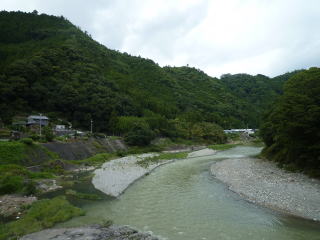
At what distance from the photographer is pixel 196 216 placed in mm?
16188

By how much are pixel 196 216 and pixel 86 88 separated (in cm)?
8247

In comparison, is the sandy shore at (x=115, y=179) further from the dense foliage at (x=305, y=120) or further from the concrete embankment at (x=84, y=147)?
the dense foliage at (x=305, y=120)

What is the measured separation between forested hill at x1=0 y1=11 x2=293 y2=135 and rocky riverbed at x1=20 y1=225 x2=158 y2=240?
180ft

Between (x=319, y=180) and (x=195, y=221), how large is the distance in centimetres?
1524

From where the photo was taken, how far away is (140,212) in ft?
57.0

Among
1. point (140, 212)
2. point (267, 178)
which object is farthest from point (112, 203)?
point (267, 178)

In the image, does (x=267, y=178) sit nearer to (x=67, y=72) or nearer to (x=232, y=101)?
(x=67, y=72)

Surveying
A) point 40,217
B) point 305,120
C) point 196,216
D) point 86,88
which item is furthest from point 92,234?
point 86,88

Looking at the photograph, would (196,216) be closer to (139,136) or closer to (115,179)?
(115,179)

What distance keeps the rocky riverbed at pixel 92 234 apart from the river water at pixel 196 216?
95 centimetres

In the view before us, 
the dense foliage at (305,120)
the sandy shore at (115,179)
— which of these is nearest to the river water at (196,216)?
the sandy shore at (115,179)

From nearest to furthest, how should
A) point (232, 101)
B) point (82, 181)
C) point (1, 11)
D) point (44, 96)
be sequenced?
1. point (82, 181)
2. point (44, 96)
3. point (1, 11)
4. point (232, 101)

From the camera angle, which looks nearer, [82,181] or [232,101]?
[82,181]

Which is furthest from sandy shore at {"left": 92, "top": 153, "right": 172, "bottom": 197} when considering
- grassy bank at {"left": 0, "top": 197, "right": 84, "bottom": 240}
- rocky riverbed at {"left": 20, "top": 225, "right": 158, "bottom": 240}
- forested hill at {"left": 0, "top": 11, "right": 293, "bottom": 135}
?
forested hill at {"left": 0, "top": 11, "right": 293, "bottom": 135}
